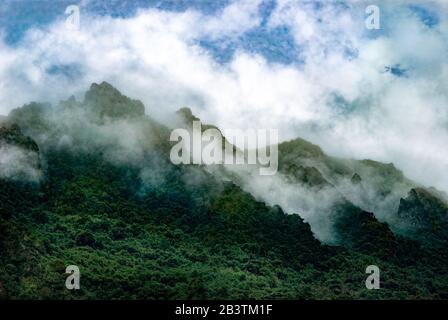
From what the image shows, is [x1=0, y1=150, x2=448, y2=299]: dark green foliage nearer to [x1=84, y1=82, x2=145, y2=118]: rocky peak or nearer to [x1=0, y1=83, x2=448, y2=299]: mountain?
[x1=0, y1=83, x2=448, y2=299]: mountain

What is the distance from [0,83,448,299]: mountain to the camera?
24734 mm

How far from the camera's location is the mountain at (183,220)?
81.1ft

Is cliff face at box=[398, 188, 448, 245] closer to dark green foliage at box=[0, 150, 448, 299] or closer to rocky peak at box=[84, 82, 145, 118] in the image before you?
dark green foliage at box=[0, 150, 448, 299]

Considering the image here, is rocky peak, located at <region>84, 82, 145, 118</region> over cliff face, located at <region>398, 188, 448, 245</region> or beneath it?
over

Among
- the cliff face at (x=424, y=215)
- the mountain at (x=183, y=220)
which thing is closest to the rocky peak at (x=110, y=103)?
the mountain at (x=183, y=220)

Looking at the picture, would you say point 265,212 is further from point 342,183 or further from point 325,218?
point 342,183

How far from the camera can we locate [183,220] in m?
29.3

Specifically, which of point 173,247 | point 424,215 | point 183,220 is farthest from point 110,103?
point 424,215

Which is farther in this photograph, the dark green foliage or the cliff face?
the cliff face

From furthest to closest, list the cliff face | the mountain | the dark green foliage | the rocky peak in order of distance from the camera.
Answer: the rocky peak, the cliff face, the mountain, the dark green foliage

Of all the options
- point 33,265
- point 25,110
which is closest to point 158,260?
point 33,265

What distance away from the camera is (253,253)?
2803 cm

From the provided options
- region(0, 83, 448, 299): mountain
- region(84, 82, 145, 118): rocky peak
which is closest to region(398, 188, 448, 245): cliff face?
region(0, 83, 448, 299): mountain

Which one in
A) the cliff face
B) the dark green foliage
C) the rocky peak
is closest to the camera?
the dark green foliage
